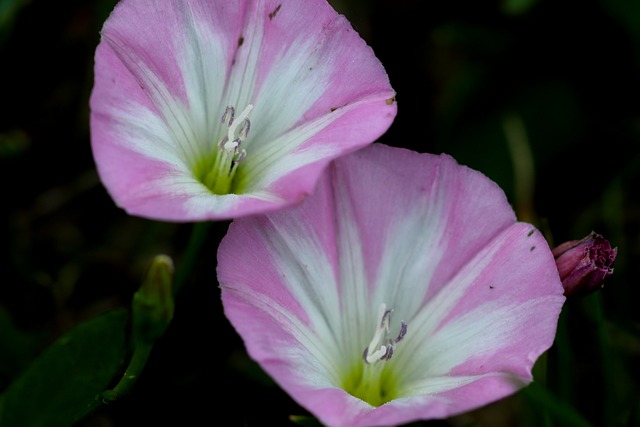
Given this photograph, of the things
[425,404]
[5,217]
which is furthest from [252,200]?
[5,217]

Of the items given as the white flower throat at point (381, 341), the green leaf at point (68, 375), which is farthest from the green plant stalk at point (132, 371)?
the white flower throat at point (381, 341)

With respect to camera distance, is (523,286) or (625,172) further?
(625,172)

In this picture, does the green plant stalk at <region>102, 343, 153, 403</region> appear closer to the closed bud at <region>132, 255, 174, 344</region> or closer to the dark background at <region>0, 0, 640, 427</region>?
the closed bud at <region>132, 255, 174, 344</region>

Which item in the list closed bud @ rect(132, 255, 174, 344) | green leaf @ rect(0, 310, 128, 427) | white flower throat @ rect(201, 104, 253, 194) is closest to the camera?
closed bud @ rect(132, 255, 174, 344)

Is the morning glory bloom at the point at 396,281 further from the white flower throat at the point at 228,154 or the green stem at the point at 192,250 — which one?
the green stem at the point at 192,250

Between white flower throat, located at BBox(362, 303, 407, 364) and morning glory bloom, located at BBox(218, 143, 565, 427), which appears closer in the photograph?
morning glory bloom, located at BBox(218, 143, 565, 427)

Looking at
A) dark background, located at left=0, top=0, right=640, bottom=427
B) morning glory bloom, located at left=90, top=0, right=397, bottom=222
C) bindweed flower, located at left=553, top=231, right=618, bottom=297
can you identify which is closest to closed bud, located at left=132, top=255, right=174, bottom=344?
morning glory bloom, located at left=90, top=0, right=397, bottom=222

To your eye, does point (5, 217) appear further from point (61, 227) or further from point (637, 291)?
point (637, 291)
